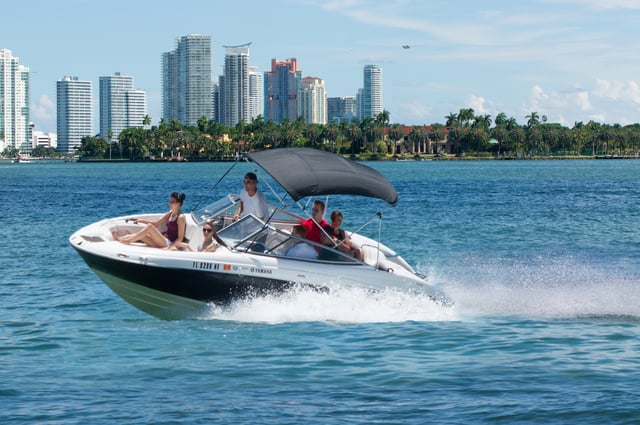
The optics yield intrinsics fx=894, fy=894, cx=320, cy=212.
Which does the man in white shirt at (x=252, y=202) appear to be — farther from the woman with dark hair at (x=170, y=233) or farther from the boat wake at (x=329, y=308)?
the boat wake at (x=329, y=308)

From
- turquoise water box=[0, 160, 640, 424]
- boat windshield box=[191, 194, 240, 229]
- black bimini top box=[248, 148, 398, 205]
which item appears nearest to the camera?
turquoise water box=[0, 160, 640, 424]

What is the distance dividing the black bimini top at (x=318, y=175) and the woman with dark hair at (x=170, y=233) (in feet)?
4.64

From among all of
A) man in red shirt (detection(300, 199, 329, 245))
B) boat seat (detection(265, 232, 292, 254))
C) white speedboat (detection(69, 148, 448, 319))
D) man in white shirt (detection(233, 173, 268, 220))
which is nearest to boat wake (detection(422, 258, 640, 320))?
white speedboat (detection(69, 148, 448, 319))

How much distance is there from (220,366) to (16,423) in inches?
112

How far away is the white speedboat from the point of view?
42.3 feet

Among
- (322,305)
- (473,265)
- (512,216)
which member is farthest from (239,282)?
(512,216)

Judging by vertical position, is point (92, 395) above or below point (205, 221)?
below

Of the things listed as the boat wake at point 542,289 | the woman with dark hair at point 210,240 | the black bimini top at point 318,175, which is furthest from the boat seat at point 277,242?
the boat wake at point 542,289

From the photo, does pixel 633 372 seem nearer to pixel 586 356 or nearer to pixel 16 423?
pixel 586 356

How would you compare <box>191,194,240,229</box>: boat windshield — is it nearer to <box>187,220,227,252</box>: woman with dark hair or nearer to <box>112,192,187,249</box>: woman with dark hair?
<box>112,192,187,249</box>: woman with dark hair

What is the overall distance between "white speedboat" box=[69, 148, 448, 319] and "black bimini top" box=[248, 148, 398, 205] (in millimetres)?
16

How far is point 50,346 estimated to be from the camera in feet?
41.1

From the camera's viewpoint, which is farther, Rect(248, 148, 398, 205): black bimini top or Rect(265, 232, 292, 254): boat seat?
Rect(265, 232, 292, 254): boat seat

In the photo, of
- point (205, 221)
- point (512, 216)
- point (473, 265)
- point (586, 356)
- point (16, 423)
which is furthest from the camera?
point (512, 216)
